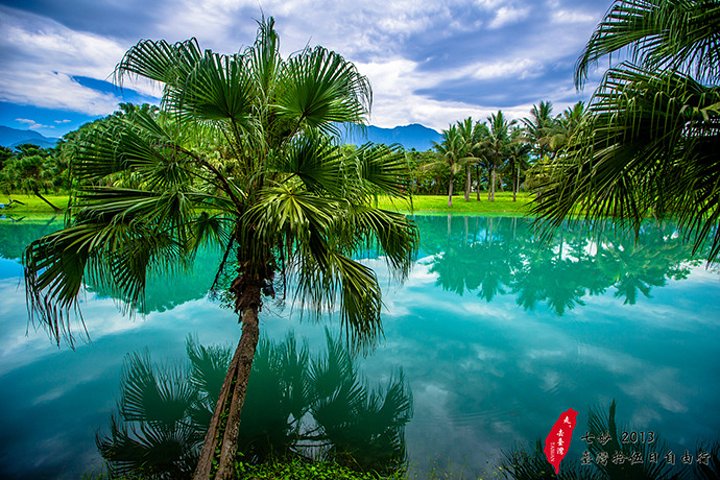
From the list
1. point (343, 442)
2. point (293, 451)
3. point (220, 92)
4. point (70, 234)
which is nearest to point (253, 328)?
point (293, 451)

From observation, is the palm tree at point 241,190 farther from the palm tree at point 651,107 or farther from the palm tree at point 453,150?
the palm tree at point 453,150

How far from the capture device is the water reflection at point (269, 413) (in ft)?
9.63

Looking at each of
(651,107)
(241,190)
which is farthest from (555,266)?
(241,190)

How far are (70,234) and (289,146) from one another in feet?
5.53

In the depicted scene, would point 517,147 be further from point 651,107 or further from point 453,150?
point 651,107

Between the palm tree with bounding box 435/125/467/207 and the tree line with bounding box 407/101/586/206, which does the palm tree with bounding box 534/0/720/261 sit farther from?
the palm tree with bounding box 435/125/467/207

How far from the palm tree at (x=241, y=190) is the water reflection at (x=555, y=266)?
15.8ft

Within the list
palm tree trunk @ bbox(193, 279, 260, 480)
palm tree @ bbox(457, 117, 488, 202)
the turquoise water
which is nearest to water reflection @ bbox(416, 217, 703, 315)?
the turquoise water

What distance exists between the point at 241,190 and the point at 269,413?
90.6 inches

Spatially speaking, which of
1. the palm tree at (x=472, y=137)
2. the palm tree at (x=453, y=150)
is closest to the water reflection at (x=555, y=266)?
the palm tree at (x=453, y=150)

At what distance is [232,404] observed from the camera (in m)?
2.66

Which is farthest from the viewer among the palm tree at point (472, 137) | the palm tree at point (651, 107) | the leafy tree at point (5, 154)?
the leafy tree at point (5, 154)

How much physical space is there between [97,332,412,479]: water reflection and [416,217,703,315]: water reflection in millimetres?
4616

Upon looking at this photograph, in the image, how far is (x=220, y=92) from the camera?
2717mm
